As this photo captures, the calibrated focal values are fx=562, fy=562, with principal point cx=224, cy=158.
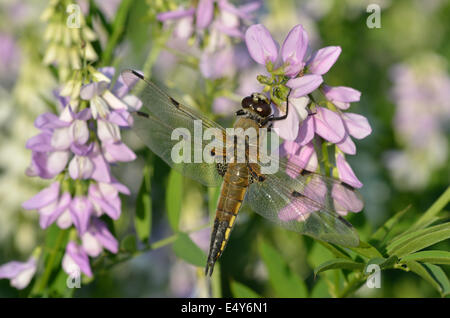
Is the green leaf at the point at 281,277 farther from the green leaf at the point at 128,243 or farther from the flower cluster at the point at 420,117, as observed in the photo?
the flower cluster at the point at 420,117

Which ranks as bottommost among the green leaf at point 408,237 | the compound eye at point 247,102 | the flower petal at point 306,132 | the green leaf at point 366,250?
the green leaf at point 366,250

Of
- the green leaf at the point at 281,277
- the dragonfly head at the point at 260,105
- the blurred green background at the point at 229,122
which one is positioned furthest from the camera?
the blurred green background at the point at 229,122

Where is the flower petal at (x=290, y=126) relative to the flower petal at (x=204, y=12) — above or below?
below

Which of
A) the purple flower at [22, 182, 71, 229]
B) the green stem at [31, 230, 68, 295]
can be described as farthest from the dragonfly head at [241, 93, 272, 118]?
the green stem at [31, 230, 68, 295]

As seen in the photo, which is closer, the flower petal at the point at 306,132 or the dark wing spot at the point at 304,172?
the flower petal at the point at 306,132

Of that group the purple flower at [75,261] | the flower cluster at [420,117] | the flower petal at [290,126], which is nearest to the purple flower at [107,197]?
the purple flower at [75,261]

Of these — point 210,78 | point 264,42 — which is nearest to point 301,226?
point 264,42
